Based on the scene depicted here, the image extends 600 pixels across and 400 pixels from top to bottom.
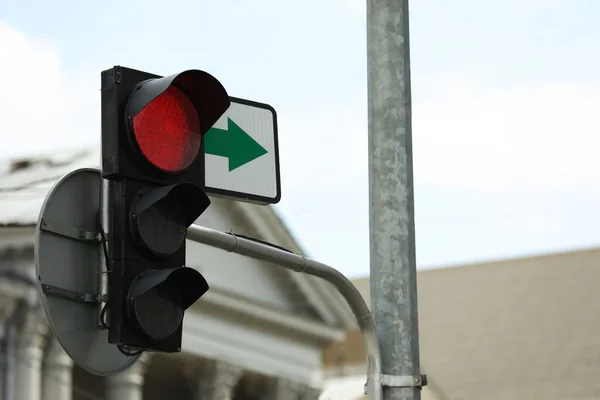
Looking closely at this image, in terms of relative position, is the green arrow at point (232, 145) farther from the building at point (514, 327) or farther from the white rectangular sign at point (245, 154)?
the building at point (514, 327)

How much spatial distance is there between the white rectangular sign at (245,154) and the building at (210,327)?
18788 mm

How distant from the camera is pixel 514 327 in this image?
4806 centimetres

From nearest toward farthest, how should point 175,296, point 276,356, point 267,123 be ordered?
point 175,296 < point 267,123 < point 276,356

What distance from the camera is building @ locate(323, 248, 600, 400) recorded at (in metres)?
46.1

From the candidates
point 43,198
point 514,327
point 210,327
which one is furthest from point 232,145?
point 514,327

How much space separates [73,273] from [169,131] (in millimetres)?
512

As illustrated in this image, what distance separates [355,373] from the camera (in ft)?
113

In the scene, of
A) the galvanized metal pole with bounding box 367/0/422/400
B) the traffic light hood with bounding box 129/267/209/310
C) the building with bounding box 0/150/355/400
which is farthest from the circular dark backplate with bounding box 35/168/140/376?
the building with bounding box 0/150/355/400

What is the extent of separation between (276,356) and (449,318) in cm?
1718

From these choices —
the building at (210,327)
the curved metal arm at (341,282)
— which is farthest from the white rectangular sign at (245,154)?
the building at (210,327)

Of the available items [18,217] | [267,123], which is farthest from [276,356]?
[267,123]

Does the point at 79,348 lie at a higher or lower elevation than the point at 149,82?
lower

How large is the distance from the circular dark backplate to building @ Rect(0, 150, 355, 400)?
1958 cm

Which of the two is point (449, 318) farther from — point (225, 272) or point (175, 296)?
point (175, 296)
